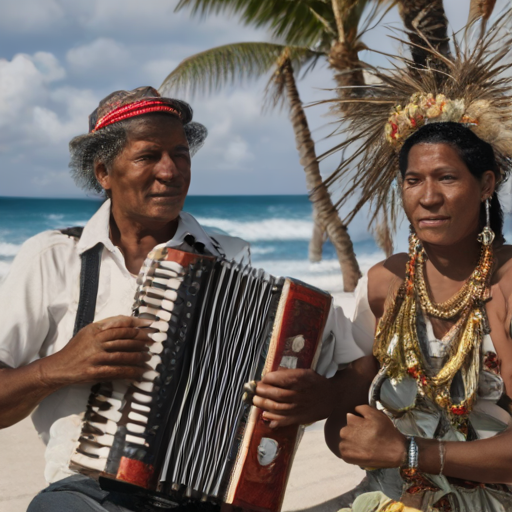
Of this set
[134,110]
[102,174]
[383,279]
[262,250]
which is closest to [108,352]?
[102,174]

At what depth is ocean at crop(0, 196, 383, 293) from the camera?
97.9ft

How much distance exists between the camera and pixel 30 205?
115 feet

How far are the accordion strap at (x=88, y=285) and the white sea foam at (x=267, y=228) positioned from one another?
33462mm

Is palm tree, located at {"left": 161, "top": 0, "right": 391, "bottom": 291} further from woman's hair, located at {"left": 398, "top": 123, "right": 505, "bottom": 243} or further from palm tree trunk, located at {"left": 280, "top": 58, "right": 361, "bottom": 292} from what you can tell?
woman's hair, located at {"left": 398, "top": 123, "right": 505, "bottom": 243}

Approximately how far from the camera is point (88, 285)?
7.87ft

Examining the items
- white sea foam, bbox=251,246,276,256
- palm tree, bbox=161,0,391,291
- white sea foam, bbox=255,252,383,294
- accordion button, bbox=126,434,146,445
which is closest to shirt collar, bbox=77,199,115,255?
accordion button, bbox=126,434,146,445

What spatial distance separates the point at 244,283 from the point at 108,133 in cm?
81

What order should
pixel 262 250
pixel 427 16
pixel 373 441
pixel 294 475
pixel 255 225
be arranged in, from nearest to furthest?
pixel 373 441 → pixel 294 475 → pixel 427 16 → pixel 262 250 → pixel 255 225

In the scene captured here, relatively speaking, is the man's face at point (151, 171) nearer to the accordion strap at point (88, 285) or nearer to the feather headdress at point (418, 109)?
the accordion strap at point (88, 285)

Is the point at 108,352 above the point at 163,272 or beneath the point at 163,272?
beneath

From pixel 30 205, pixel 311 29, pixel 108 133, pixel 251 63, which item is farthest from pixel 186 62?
pixel 30 205

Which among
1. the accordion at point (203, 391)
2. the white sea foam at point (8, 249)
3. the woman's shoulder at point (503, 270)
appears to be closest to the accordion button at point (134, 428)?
the accordion at point (203, 391)

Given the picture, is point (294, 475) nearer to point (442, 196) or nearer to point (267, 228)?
point (442, 196)

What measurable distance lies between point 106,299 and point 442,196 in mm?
1323
